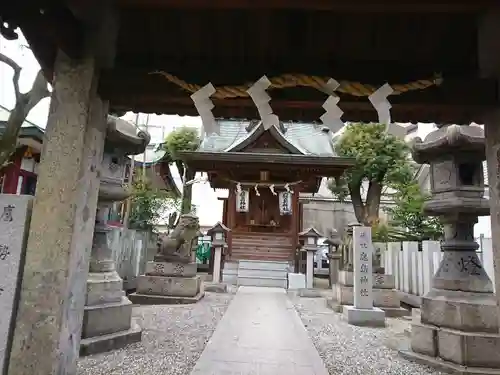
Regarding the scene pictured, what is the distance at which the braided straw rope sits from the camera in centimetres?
269

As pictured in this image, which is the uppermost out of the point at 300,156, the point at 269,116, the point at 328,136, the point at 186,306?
the point at 328,136

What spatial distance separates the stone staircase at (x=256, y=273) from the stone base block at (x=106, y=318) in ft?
26.4

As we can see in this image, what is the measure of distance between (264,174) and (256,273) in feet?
13.3

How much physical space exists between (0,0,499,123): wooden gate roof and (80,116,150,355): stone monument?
2.05m

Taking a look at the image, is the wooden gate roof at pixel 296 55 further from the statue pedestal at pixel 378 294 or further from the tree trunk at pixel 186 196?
the tree trunk at pixel 186 196

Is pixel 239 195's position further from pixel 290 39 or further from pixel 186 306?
pixel 290 39

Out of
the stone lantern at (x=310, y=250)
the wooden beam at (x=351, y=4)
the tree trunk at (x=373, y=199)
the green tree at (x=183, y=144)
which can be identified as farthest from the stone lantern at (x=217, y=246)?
the wooden beam at (x=351, y=4)

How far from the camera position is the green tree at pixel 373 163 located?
16906 mm

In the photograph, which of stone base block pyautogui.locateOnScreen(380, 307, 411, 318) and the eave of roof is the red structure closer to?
the eave of roof

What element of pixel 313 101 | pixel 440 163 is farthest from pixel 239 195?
pixel 313 101

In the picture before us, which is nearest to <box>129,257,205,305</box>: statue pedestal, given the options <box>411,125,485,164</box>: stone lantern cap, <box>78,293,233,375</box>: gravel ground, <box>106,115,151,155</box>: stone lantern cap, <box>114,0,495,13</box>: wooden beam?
<box>78,293,233,375</box>: gravel ground

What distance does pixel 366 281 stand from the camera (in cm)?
663

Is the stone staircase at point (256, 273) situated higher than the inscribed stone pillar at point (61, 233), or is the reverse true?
the inscribed stone pillar at point (61, 233)

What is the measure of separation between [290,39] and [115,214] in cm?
1441
